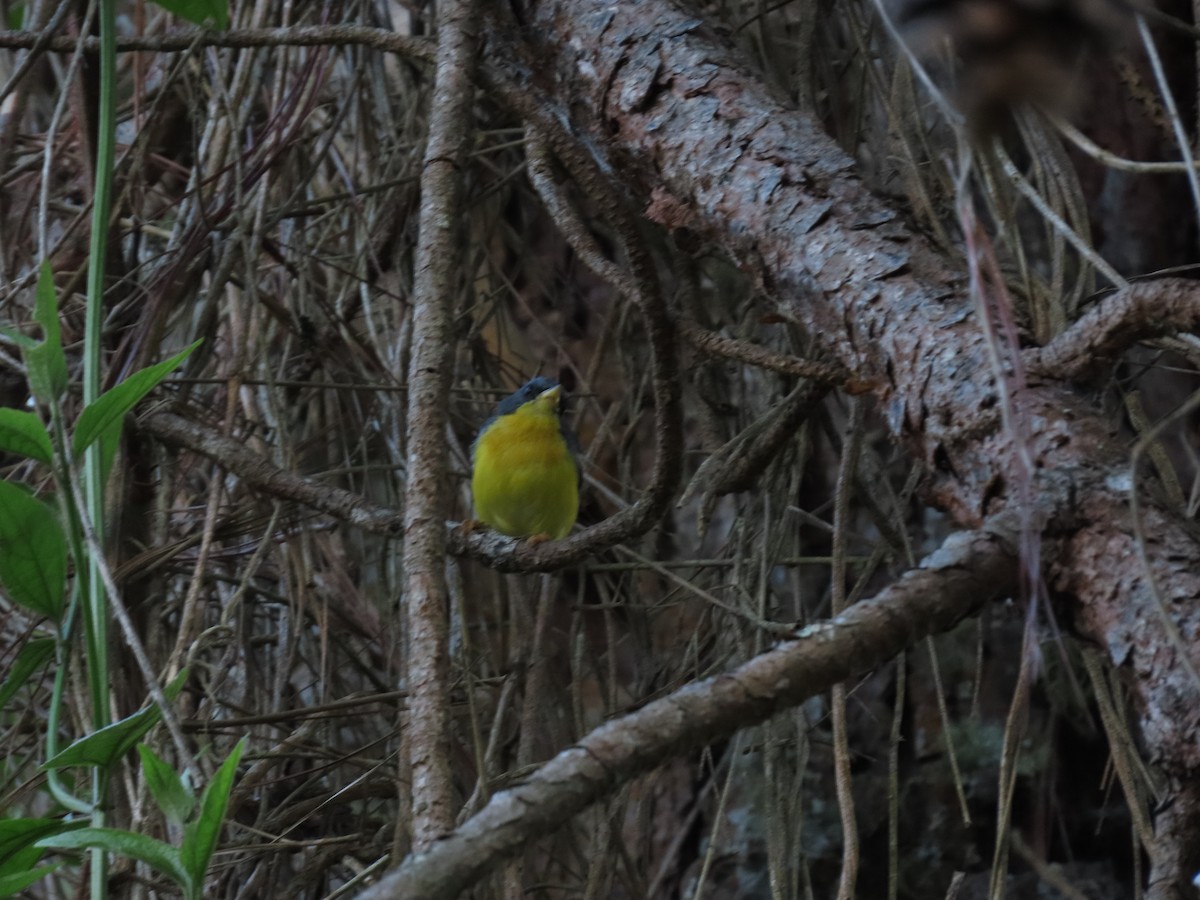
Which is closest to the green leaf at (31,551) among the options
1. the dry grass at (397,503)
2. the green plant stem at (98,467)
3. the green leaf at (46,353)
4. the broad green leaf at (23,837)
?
the green plant stem at (98,467)

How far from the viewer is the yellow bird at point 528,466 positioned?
11.9 ft

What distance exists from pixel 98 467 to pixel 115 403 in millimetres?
195

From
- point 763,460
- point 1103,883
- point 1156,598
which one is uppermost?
point 763,460

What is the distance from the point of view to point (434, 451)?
1.49 m

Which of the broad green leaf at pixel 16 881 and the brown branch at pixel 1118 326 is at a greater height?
the brown branch at pixel 1118 326

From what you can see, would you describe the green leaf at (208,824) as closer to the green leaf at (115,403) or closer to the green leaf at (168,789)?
the green leaf at (168,789)

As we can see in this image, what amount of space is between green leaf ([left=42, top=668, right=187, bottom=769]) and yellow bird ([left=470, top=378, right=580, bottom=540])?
1.81 m

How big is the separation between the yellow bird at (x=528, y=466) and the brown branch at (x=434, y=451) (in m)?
1.57

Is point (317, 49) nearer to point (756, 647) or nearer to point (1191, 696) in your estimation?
point (756, 647)

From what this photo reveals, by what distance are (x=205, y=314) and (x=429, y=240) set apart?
4.26 feet

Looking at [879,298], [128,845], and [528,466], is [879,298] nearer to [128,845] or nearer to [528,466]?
[128,845]

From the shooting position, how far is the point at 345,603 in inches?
120

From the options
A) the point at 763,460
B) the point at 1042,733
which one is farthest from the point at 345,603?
the point at 1042,733

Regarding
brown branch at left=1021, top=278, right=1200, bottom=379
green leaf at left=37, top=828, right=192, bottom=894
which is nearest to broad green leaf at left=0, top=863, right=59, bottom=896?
green leaf at left=37, top=828, right=192, bottom=894
